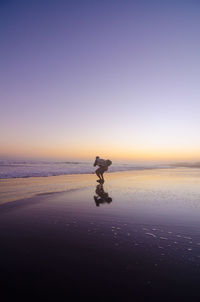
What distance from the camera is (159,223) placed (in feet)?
23.0

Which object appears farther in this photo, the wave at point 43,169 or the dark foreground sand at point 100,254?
the wave at point 43,169

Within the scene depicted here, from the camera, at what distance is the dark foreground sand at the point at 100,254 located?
3371mm

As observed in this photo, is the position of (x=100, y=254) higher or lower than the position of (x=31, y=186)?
lower

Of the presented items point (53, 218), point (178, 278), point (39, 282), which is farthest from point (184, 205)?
point (39, 282)

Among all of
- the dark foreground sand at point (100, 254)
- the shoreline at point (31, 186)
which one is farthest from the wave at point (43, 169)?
the dark foreground sand at point (100, 254)

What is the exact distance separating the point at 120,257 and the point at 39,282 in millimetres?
1722

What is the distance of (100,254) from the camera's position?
15.3 ft

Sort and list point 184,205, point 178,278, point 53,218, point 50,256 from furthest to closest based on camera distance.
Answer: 1. point 184,205
2. point 53,218
3. point 50,256
4. point 178,278

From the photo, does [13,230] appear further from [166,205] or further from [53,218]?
[166,205]

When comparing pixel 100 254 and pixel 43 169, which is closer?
pixel 100 254

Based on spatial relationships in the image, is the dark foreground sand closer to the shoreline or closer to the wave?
the shoreline

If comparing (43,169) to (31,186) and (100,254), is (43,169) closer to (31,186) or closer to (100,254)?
(31,186)

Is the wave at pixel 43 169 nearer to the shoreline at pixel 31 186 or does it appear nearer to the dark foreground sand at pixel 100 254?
the shoreline at pixel 31 186

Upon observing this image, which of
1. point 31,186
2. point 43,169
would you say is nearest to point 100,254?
point 31,186
